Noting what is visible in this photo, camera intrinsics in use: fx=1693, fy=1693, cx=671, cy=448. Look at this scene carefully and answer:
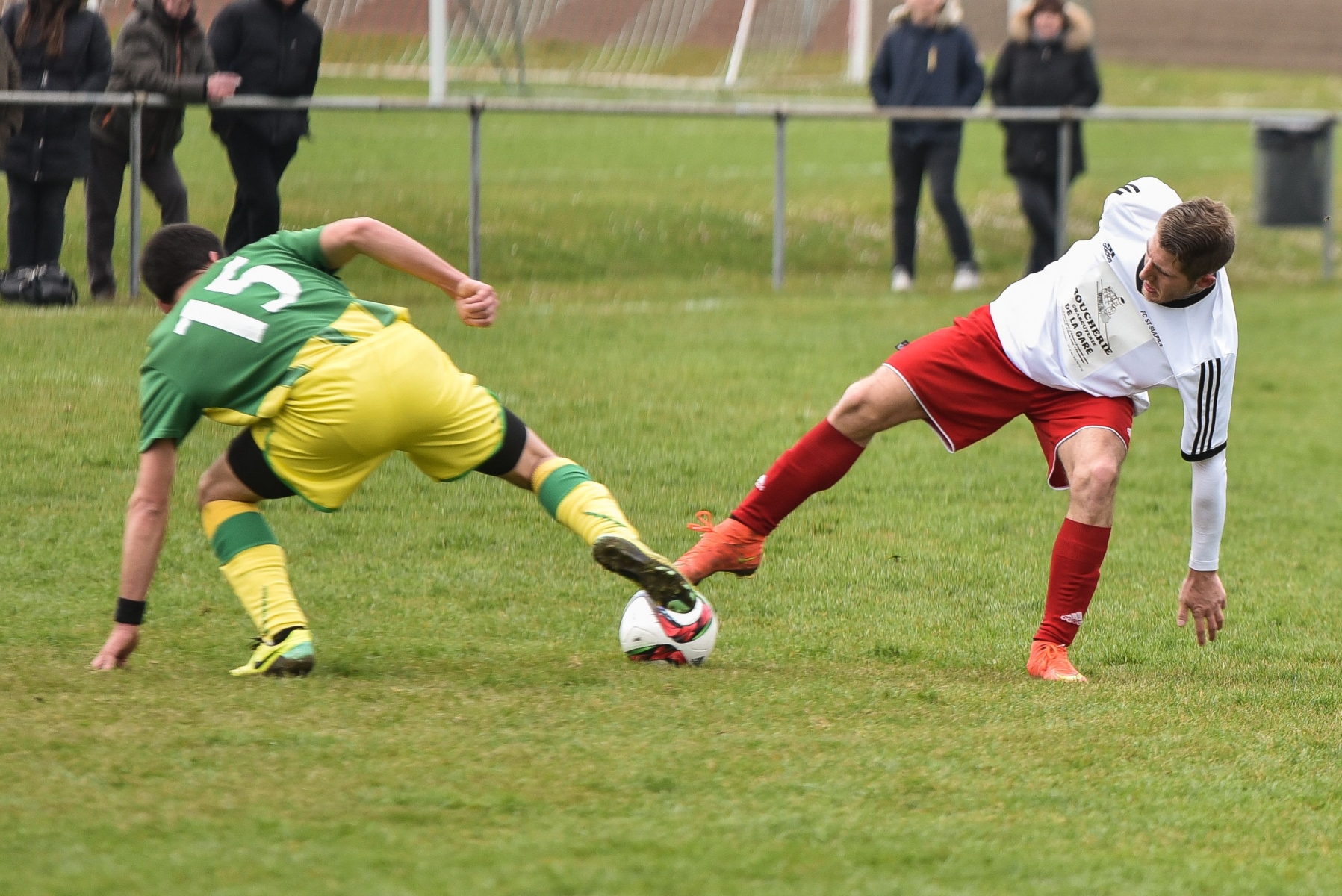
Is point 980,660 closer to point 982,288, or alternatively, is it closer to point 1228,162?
point 982,288

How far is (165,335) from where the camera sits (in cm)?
466

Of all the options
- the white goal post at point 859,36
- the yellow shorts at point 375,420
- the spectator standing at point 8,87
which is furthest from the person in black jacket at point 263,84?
the white goal post at point 859,36

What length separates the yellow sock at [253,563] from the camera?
4.83 metres

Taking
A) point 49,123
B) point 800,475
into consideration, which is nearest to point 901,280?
point 49,123

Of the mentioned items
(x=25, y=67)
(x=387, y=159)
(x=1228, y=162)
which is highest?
(x=25, y=67)

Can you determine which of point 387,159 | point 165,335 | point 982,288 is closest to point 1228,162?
point 982,288

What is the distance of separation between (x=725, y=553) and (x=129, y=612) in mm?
1923

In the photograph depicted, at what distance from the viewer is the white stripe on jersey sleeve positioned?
5094mm

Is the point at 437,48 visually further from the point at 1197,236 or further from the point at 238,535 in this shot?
the point at 1197,236

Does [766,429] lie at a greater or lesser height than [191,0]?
lesser

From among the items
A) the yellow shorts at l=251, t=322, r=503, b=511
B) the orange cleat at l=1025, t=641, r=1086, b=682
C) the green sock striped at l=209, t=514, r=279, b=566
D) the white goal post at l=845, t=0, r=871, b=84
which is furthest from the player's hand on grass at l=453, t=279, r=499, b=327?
the white goal post at l=845, t=0, r=871, b=84

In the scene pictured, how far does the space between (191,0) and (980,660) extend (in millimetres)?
7084

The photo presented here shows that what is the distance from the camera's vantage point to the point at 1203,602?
5238 mm

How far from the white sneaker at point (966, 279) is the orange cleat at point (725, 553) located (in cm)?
844
